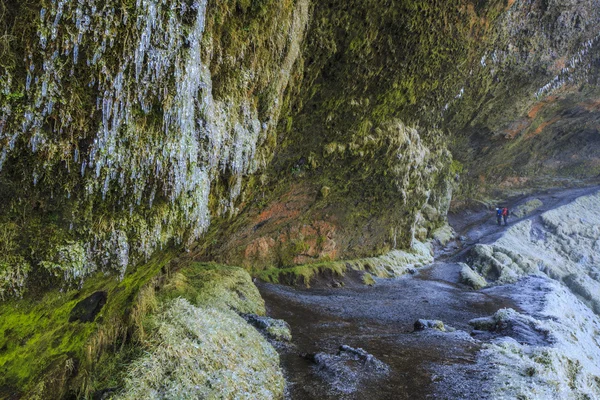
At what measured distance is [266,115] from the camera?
11969 millimetres

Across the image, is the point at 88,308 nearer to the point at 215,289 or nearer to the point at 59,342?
the point at 59,342

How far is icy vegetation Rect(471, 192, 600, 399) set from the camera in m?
10.8

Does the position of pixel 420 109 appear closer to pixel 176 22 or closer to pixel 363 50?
pixel 363 50

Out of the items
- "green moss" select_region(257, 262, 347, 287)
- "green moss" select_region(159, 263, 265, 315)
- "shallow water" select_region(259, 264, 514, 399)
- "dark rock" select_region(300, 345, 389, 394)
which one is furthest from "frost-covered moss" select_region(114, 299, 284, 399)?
"green moss" select_region(257, 262, 347, 287)

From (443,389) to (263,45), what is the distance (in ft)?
35.5

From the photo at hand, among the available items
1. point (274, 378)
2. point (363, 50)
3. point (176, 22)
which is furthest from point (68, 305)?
point (363, 50)

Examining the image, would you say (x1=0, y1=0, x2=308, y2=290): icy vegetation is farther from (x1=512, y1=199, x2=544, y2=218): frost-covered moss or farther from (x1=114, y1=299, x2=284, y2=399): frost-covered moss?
(x1=512, y1=199, x2=544, y2=218): frost-covered moss

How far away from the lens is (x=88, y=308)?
790 centimetres

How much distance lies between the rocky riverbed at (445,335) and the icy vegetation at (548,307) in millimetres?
63

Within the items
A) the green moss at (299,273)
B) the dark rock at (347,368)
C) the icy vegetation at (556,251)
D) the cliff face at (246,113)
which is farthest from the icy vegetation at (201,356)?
the icy vegetation at (556,251)

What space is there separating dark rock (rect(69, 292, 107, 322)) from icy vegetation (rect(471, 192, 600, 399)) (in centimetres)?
1000

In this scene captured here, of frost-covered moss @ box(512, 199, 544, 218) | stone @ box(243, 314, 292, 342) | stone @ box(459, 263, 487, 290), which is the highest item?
frost-covered moss @ box(512, 199, 544, 218)

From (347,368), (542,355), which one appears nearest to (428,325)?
(542,355)

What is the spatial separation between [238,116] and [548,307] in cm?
2011
